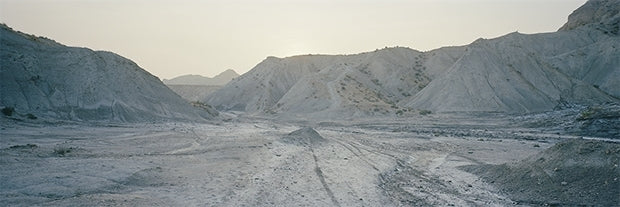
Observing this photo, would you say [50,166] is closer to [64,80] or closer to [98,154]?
[98,154]

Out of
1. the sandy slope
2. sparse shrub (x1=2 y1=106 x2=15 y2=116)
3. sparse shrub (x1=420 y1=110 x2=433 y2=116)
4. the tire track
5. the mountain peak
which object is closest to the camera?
the sandy slope

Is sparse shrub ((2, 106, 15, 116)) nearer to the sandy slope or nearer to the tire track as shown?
the sandy slope

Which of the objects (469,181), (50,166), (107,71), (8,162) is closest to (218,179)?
(50,166)

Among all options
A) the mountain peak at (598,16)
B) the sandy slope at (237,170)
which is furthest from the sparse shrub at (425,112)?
the mountain peak at (598,16)

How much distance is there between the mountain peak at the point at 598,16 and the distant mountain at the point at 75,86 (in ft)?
221

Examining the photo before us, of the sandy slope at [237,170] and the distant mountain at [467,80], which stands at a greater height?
the distant mountain at [467,80]

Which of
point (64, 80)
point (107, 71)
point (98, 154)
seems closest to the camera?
point (98, 154)

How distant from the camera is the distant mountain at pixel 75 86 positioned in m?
31.3

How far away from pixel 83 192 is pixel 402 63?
73.4 m

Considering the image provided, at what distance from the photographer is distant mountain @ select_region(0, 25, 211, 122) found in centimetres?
3134

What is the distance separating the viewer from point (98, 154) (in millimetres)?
16188

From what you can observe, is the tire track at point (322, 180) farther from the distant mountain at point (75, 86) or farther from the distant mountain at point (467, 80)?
the distant mountain at point (467, 80)

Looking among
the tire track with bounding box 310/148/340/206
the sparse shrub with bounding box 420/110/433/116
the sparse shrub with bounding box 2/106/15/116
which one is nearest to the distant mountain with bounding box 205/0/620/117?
the sparse shrub with bounding box 420/110/433/116

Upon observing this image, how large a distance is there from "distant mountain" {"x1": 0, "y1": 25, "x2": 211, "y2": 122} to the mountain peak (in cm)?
6740
